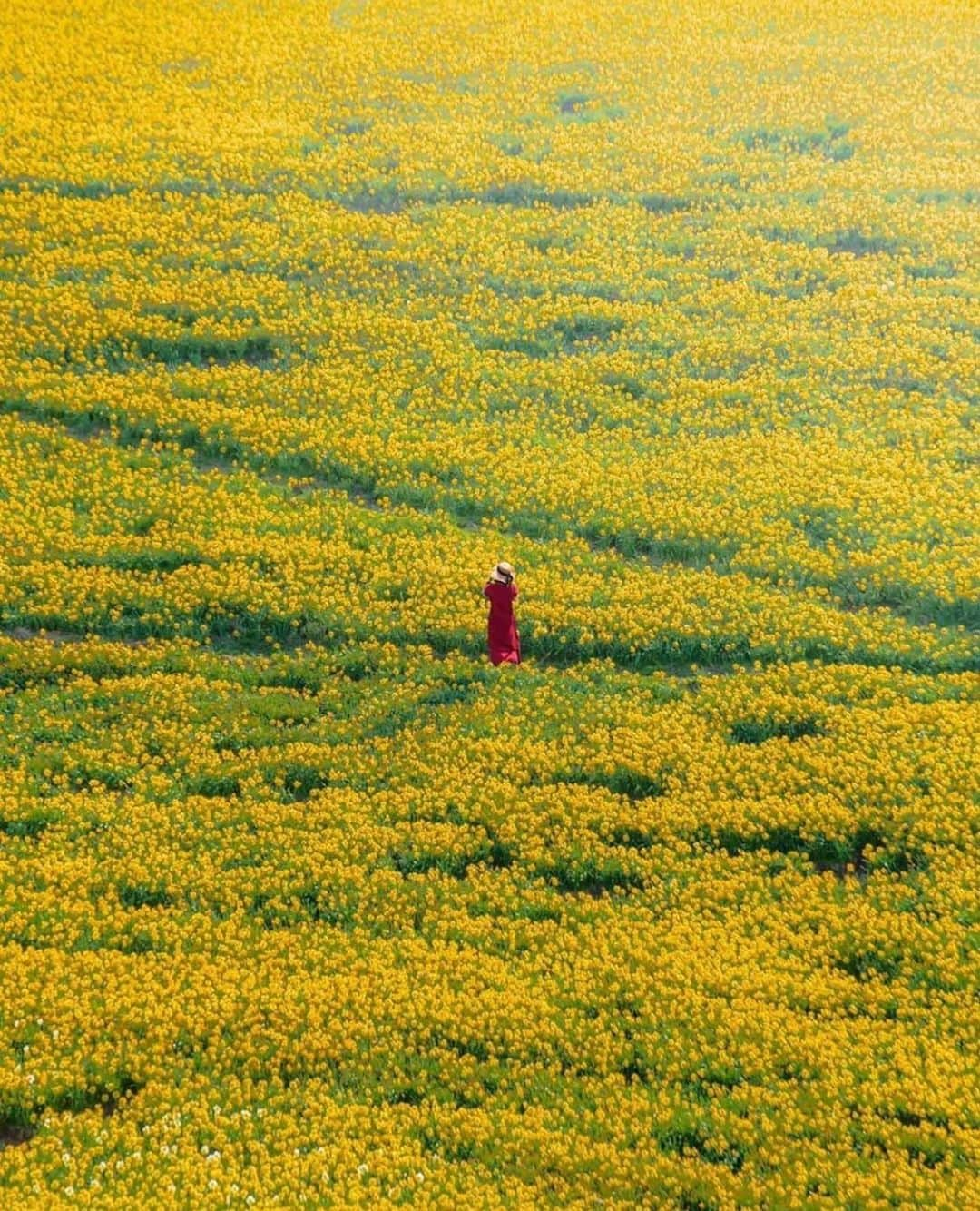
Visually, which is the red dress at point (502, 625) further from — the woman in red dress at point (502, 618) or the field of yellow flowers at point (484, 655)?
the field of yellow flowers at point (484, 655)

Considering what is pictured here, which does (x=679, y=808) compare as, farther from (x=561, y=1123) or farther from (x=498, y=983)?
(x=561, y=1123)

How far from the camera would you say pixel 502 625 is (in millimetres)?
16016

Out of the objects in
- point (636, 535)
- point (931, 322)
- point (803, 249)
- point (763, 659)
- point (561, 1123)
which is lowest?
point (561, 1123)

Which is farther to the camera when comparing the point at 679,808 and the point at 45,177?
the point at 45,177

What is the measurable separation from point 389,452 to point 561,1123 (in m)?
13.5

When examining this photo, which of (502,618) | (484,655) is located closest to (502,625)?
(502,618)

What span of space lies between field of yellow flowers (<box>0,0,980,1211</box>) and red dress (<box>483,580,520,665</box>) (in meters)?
0.35

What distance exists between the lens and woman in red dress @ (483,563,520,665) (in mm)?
15578

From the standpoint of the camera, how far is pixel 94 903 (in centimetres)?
1233

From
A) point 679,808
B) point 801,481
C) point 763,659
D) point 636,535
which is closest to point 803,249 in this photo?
point 801,481

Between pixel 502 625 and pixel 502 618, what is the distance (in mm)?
114

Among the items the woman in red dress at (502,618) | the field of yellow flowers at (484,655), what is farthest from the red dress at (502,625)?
the field of yellow flowers at (484,655)

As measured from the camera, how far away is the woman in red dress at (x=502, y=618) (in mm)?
15578

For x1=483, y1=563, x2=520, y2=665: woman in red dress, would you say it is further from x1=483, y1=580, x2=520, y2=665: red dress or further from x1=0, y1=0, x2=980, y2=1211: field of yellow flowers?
x1=0, y1=0, x2=980, y2=1211: field of yellow flowers
